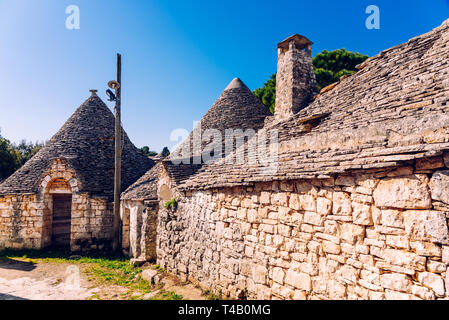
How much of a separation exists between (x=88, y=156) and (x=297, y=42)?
9943 millimetres

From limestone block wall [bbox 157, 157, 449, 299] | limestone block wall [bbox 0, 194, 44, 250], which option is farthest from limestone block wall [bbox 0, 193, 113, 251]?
limestone block wall [bbox 157, 157, 449, 299]

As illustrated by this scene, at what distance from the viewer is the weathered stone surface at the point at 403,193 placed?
101 inches

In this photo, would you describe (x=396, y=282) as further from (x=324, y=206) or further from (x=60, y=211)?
(x=60, y=211)

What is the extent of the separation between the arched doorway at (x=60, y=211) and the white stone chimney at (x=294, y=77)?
368 inches

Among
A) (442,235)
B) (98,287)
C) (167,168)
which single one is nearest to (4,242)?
(98,287)

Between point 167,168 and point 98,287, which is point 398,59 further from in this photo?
point 98,287

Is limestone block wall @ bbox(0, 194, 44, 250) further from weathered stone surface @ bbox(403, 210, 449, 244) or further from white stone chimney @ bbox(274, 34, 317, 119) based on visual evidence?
weathered stone surface @ bbox(403, 210, 449, 244)

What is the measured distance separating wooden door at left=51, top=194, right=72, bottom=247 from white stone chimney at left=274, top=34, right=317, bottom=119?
9659mm

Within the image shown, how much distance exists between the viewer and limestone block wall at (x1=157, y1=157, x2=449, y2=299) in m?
2.52

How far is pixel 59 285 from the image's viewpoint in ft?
22.3

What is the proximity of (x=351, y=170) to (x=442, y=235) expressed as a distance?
105 centimetres

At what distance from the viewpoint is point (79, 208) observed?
409 inches

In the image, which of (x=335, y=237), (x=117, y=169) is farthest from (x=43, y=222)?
(x=335, y=237)

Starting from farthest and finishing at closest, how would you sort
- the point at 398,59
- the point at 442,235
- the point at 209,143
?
1. the point at 209,143
2. the point at 398,59
3. the point at 442,235
